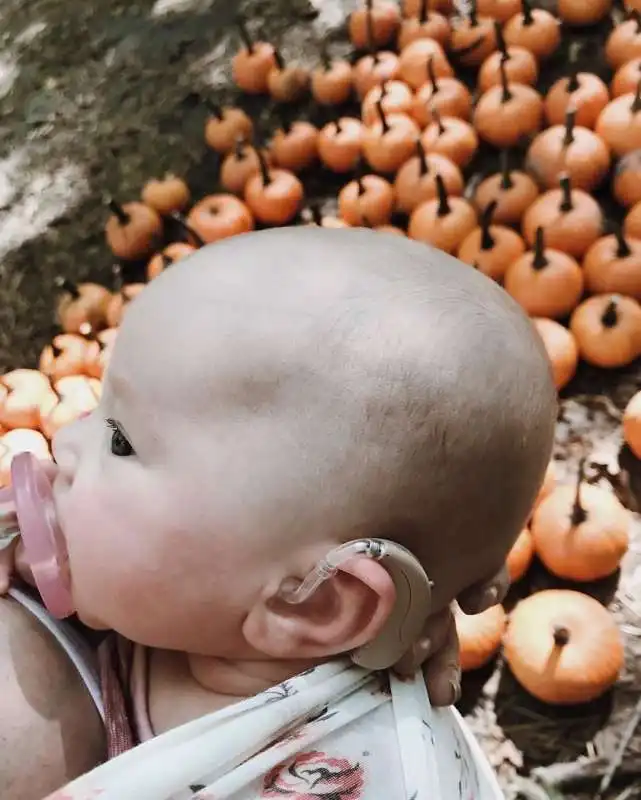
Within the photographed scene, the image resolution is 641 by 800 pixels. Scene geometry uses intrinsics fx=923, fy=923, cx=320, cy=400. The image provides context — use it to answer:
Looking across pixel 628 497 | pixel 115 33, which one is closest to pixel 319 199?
pixel 115 33

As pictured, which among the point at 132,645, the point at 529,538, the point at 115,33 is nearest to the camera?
the point at 132,645

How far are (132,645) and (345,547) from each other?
266 millimetres

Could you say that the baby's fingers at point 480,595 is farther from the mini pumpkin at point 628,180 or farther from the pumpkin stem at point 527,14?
the pumpkin stem at point 527,14

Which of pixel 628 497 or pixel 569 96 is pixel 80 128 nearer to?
pixel 569 96

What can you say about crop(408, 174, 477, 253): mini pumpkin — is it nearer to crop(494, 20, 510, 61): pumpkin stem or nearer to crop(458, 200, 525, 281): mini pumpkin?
crop(458, 200, 525, 281): mini pumpkin

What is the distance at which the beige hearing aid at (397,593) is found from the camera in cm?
55

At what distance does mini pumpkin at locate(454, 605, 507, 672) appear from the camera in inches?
44.8

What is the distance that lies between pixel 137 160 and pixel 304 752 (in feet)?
4.72

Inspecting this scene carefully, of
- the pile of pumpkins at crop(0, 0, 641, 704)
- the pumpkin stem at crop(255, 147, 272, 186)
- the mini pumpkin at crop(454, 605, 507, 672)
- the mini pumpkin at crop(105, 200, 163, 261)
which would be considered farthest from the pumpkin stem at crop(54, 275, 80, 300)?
Answer: the mini pumpkin at crop(454, 605, 507, 672)

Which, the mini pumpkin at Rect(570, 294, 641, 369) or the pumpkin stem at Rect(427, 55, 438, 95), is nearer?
the mini pumpkin at Rect(570, 294, 641, 369)

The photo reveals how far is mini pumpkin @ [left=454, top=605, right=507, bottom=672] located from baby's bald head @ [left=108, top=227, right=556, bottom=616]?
1.88ft

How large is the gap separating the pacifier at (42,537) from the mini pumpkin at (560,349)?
35.6 inches

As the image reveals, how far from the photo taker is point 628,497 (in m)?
1.31

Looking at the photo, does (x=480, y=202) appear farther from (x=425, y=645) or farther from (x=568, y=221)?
(x=425, y=645)
